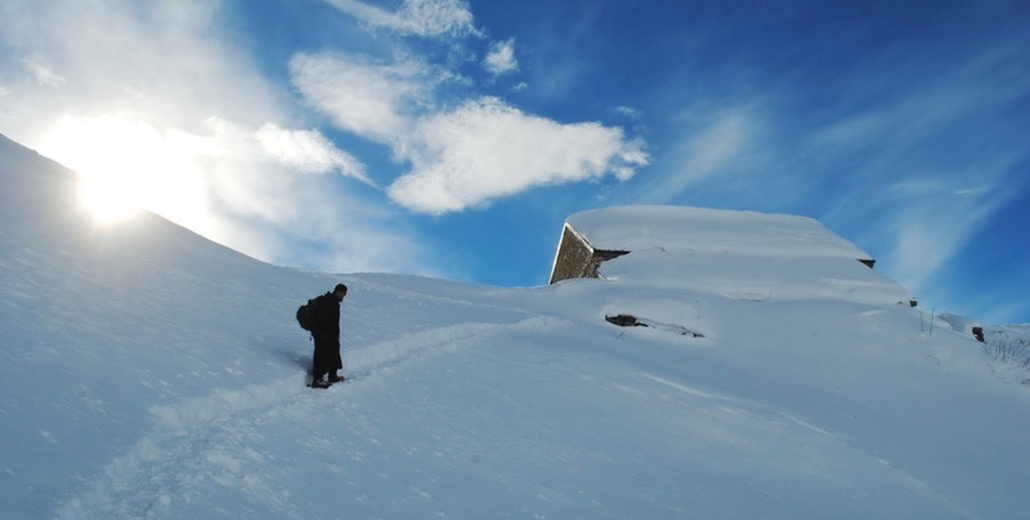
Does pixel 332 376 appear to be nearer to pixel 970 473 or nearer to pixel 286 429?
pixel 286 429

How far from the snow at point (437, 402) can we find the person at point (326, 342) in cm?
27

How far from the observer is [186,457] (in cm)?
436

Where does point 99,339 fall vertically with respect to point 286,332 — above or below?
below

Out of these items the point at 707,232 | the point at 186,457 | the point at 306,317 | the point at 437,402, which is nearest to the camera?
the point at 186,457

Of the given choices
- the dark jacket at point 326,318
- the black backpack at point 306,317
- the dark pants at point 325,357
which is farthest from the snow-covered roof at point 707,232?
the dark pants at point 325,357

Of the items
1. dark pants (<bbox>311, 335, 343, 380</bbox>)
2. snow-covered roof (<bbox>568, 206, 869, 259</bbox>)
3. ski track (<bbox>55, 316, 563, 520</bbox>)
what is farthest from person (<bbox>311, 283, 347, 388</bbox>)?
snow-covered roof (<bbox>568, 206, 869, 259</bbox>)

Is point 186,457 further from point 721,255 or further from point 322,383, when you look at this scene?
A: point 721,255

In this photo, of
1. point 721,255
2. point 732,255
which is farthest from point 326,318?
point 732,255

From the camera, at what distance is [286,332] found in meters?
8.59

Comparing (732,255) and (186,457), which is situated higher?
(732,255)

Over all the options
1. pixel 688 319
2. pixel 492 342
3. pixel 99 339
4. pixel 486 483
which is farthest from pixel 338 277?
pixel 486 483

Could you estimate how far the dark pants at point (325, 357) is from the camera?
23.3 feet

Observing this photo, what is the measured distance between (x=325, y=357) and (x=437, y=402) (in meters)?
1.24

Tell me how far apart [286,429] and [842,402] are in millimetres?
8728
